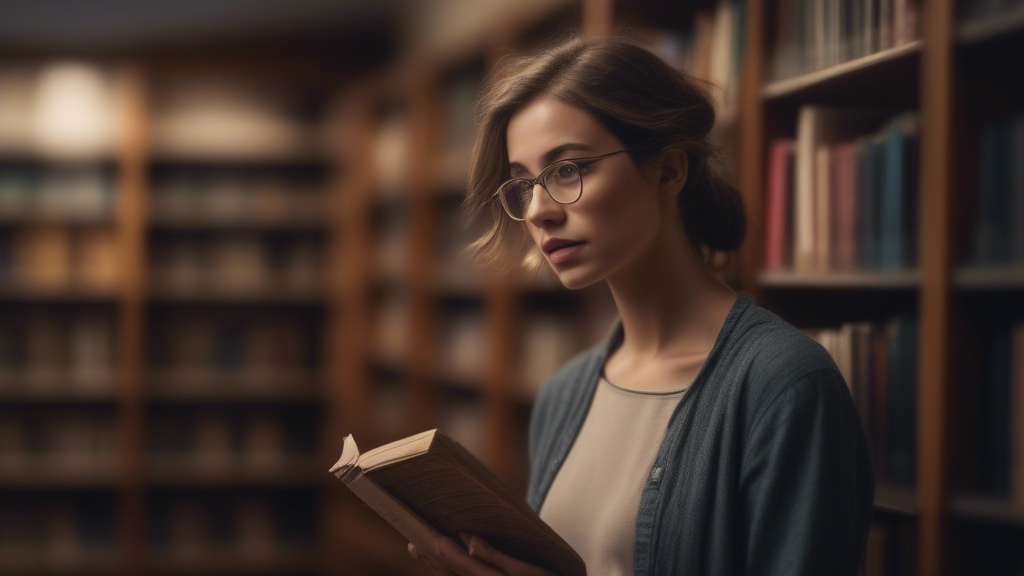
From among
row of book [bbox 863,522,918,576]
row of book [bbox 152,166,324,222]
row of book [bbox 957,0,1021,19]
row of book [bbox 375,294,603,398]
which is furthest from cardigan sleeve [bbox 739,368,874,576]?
row of book [bbox 152,166,324,222]

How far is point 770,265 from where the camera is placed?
1.58m

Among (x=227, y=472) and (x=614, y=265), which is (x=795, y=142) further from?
(x=227, y=472)

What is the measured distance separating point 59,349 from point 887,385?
400cm

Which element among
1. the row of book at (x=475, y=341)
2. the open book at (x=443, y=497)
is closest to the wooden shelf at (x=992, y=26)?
the open book at (x=443, y=497)

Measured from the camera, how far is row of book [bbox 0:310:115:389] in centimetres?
412

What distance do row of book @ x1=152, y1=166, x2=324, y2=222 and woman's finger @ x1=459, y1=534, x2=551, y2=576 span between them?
11.5 ft

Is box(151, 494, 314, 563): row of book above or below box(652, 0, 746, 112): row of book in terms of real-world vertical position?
below

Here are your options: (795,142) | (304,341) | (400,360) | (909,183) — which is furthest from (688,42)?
(304,341)

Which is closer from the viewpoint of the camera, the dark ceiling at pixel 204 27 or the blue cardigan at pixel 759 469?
the blue cardigan at pixel 759 469

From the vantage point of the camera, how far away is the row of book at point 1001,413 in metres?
1.18

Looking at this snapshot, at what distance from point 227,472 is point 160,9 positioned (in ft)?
7.81

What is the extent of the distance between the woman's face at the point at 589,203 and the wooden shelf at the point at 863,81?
18.0 inches

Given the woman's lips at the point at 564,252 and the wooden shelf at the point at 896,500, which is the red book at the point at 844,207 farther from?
the woman's lips at the point at 564,252

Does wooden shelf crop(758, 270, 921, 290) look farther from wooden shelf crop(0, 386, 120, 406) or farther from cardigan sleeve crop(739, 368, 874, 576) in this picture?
wooden shelf crop(0, 386, 120, 406)
